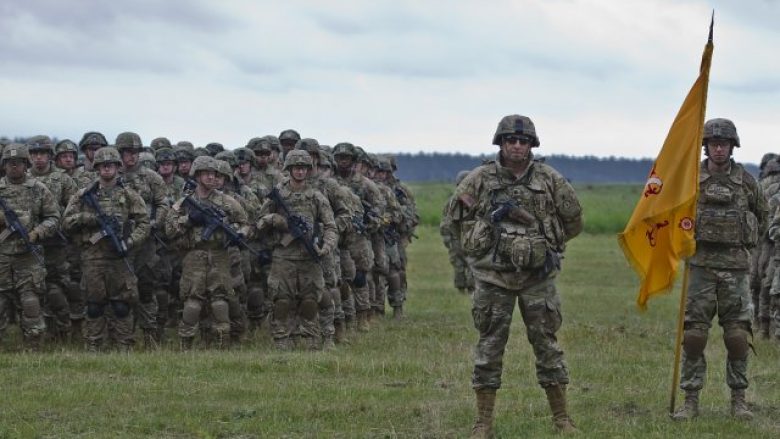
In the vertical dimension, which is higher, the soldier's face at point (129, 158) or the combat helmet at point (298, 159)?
the combat helmet at point (298, 159)

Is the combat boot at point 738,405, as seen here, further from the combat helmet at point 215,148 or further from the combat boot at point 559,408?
the combat helmet at point 215,148

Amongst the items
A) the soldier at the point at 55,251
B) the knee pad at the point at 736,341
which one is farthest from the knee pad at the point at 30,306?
the knee pad at the point at 736,341

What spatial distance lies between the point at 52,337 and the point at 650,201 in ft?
29.8

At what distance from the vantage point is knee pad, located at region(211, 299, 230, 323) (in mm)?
16922

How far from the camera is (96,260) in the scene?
16.5 metres

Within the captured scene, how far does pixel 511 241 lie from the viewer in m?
10.8

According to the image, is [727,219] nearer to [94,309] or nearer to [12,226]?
[94,309]

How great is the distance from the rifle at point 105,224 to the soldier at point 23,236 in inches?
17.1

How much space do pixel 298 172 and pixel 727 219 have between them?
625 cm

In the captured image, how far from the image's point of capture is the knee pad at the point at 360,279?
20531 millimetres

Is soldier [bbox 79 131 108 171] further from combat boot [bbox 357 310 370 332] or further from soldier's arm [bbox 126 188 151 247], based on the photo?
combat boot [bbox 357 310 370 332]

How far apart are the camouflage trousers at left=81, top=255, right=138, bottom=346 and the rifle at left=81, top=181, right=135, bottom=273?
0.29 meters

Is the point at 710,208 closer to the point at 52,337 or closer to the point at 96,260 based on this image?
the point at 96,260

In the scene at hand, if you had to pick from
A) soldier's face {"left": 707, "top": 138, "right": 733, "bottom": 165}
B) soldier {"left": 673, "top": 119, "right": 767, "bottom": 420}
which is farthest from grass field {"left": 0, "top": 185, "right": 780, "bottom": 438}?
soldier's face {"left": 707, "top": 138, "right": 733, "bottom": 165}
